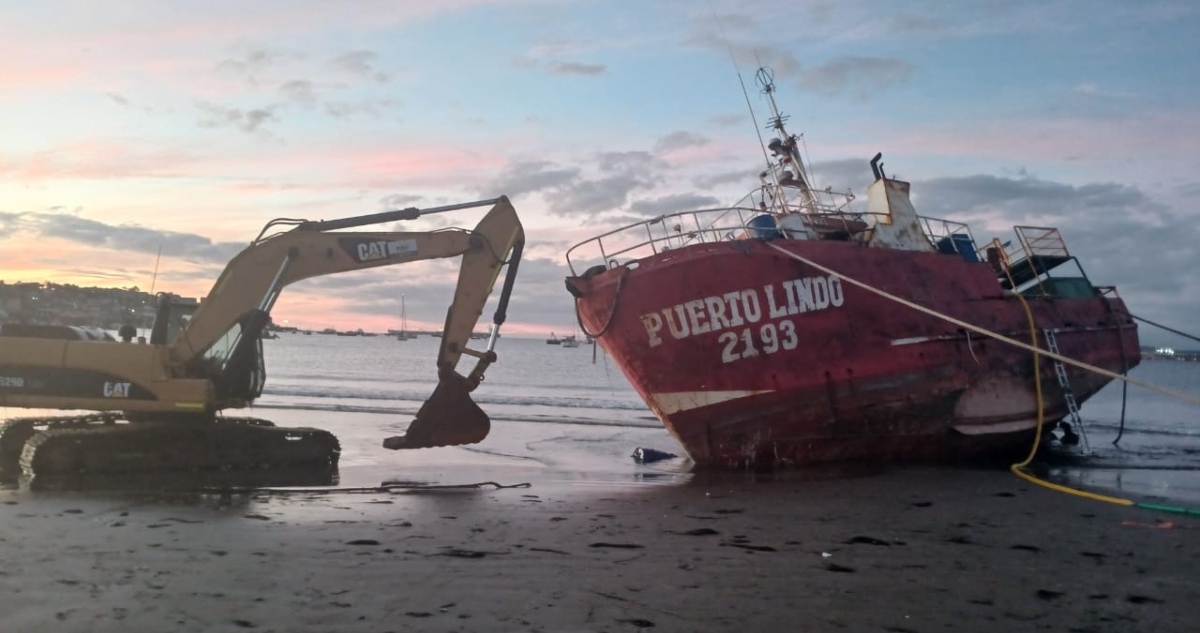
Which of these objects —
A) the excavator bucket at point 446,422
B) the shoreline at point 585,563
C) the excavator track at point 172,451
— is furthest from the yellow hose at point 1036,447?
the excavator track at point 172,451

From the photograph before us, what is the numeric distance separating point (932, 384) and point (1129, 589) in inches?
315

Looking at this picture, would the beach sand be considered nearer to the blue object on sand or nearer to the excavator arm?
the excavator arm

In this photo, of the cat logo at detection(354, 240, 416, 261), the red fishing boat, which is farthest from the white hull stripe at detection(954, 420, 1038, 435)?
the cat logo at detection(354, 240, 416, 261)

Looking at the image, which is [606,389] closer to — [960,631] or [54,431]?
[54,431]

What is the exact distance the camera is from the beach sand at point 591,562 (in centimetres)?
602

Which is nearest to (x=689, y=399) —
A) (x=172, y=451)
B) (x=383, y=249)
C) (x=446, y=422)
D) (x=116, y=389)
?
(x=446, y=422)

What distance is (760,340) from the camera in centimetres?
1407

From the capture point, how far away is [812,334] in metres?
14.2

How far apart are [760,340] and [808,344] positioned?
31.4 inches

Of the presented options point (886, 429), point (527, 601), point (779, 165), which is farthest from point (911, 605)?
point (779, 165)

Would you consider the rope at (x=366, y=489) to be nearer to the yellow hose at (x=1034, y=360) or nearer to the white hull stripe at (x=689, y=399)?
the white hull stripe at (x=689, y=399)

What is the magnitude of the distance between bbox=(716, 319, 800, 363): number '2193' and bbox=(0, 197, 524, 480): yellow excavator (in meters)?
3.66

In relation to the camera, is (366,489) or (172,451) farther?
(172,451)

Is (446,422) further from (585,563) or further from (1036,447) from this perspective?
(1036,447)
